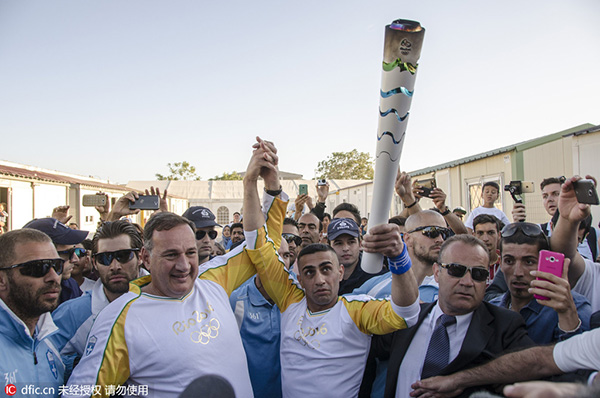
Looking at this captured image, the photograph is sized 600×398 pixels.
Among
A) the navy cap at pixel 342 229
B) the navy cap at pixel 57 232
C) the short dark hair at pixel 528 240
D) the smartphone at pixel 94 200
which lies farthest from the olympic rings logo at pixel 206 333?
the smartphone at pixel 94 200

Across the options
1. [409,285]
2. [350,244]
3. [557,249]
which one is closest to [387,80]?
[409,285]

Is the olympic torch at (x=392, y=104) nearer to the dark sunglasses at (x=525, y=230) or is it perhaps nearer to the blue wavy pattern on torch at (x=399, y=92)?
the blue wavy pattern on torch at (x=399, y=92)

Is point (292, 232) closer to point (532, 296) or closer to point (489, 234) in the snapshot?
point (489, 234)

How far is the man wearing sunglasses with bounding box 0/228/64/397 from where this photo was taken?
6.26 feet

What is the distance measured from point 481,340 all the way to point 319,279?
3.21 feet

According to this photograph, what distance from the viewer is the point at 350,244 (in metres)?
3.61

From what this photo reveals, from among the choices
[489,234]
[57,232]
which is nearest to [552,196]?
[489,234]

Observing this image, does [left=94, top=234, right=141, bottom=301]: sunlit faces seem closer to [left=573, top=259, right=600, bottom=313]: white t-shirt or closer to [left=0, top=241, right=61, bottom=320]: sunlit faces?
[left=0, top=241, right=61, bottom=320]: sunlit faces

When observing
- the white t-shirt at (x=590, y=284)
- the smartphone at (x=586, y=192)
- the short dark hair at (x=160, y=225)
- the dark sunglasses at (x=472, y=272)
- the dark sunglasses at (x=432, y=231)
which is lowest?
the white t-shirt at (x=590, y=284)

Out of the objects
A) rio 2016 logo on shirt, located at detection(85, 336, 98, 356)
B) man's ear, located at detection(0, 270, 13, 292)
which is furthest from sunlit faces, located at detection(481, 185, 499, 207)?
man's ear, located at detection(0, 270, 13, 292)

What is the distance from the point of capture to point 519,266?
8.05 ft

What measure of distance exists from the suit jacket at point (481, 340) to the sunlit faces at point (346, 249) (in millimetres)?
1293

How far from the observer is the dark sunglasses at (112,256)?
2.72 meters

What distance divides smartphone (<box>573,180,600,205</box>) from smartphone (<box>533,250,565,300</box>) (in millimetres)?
595
